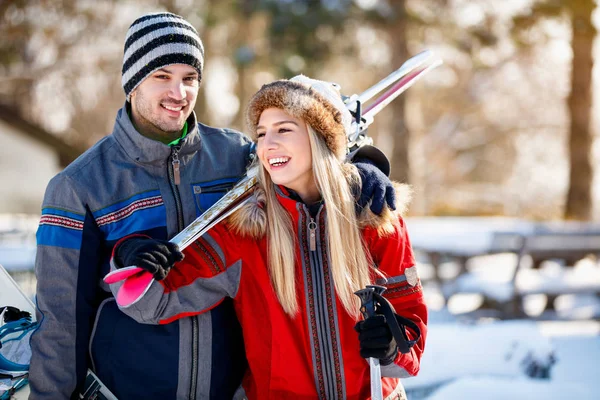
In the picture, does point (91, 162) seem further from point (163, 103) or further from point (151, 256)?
point (151, 256)

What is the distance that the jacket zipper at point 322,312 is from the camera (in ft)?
7.60

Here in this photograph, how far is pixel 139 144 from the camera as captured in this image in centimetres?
250

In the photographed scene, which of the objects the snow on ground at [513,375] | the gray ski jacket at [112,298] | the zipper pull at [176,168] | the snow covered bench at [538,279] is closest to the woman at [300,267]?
the gray ski jacket at [112,298]

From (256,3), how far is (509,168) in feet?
64.3

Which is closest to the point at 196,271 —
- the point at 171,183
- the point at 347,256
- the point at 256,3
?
the point at 171,183

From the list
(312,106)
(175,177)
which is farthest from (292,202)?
(175,177)

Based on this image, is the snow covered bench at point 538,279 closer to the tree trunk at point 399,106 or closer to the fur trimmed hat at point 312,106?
the fur trimmed hat at point 312,106

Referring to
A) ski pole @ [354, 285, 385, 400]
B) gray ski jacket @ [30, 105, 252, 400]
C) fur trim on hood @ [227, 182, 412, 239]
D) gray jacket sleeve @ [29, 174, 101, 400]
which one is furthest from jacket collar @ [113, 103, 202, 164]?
ski pole @ [354, 285, 385, 400]

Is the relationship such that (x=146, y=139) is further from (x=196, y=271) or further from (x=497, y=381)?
(x=497, y=381)

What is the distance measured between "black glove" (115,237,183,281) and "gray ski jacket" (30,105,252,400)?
0.21 metres

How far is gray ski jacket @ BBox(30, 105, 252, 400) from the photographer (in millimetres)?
2367

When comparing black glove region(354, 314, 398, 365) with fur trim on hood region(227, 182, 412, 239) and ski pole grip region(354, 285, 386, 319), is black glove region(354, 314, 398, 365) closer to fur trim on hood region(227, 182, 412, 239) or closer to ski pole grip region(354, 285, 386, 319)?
ski pole grip region(354, 285, 386, 319)

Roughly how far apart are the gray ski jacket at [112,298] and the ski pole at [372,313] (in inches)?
23.7

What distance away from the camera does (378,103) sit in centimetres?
308
